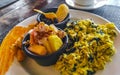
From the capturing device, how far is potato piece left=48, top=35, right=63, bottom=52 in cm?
60

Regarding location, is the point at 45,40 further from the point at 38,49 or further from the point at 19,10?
the point at 19,10

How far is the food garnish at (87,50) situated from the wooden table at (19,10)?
0.29 metres

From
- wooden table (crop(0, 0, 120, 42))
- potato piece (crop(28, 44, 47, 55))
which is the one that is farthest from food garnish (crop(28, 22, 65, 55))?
wooden table (crop(0, 0, 120, 42))

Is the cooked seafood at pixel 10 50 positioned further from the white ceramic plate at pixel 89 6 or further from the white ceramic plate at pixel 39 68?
the white ceramic plate at pixel 89 6

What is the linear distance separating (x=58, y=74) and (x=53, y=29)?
5.4 inches

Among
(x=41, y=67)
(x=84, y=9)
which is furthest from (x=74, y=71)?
(x=84, y=9)

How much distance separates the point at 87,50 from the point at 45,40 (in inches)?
4.8

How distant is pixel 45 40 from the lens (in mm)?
612

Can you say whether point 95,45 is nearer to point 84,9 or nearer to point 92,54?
point 92,54

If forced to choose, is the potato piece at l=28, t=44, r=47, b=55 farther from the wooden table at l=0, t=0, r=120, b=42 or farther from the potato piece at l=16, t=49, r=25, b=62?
the wooden table at l=0, t=0, r=120, b=42

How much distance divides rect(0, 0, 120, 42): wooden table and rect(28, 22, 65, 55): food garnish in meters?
0.24

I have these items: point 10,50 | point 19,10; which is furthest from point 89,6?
point 10,50

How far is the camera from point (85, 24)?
701mm

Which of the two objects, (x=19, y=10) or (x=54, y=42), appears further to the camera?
(x=19, y=10)
